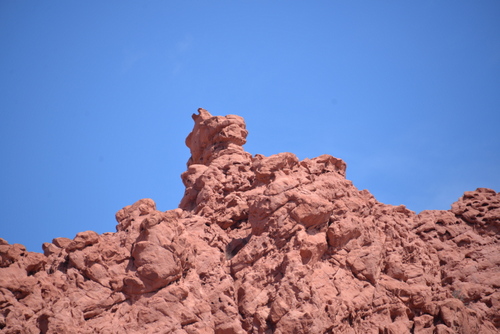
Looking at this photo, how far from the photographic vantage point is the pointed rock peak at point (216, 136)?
3119cm

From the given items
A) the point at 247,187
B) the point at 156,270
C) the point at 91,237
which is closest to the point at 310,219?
the point at 247,187

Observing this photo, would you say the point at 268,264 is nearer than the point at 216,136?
Yes

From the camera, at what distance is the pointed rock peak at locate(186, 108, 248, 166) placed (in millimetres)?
31188

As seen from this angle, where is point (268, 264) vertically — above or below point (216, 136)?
below

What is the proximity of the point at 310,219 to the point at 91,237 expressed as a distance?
7166mm

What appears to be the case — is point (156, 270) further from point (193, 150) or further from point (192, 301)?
point (193, 150)

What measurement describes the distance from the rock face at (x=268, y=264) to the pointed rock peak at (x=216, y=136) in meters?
0.94

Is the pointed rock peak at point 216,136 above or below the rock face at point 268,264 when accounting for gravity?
above

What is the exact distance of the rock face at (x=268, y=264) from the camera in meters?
23.0

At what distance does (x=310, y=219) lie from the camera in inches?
1018

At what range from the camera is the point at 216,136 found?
31.5 m

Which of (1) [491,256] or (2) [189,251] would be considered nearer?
(2) [189,251]

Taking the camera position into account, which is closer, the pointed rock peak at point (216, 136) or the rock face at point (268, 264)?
the rock face at point (268, 264)

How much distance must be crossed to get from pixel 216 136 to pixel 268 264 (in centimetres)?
796
